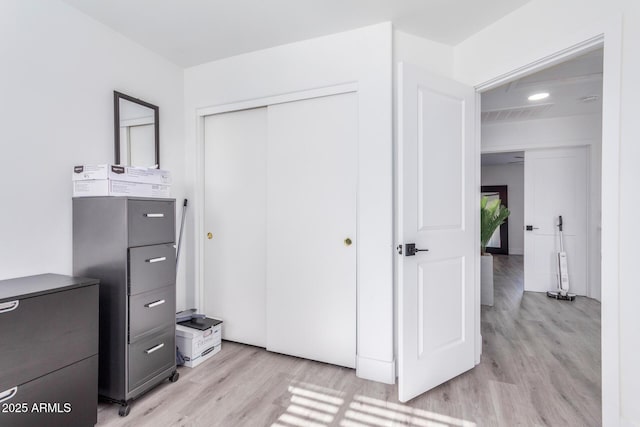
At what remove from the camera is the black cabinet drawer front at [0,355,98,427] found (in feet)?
4.37

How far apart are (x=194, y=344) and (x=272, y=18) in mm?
2437

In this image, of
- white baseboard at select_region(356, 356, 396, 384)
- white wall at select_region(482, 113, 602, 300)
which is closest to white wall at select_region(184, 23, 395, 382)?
white baseboard at select_region(356, 356, 396, 384)

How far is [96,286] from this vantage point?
1.67 m

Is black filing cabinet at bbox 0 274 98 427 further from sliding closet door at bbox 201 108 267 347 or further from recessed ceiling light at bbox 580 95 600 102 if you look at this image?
recessed ceiling light at bbox 580 95 600 102

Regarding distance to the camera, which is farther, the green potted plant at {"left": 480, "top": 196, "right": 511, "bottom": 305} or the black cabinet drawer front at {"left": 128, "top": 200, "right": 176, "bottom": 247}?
the green potted plant at {"left": 480, "top": 196, "right": 511, "bottom": 305}

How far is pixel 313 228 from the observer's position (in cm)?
241

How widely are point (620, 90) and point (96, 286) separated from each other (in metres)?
2.79

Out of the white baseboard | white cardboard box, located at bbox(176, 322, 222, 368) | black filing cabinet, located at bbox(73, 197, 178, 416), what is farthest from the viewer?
white cardboard box, located at bbox(176, 322, 222, 368)

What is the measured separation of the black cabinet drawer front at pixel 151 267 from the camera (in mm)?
1842

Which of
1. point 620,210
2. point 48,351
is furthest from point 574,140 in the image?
point 48,351

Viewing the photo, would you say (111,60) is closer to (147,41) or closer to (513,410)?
(147,41)

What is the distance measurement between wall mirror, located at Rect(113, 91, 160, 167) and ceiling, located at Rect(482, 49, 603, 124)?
3.34m

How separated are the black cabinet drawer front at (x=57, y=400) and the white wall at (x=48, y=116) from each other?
66 cm

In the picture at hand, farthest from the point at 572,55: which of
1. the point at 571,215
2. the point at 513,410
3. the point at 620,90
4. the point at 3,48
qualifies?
the point at 571,215
